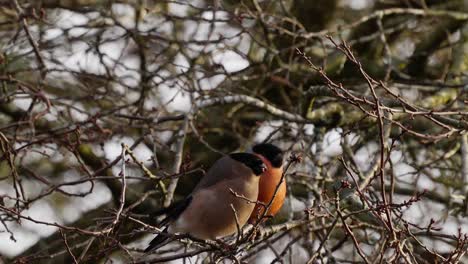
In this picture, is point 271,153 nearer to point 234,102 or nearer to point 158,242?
point 234,102

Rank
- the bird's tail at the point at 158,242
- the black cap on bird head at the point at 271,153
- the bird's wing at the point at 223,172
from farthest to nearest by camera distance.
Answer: the black cap on bird head at the point at 271,153, the bird's wing at the point at 223,172, the bird's tail at the point at 158,242

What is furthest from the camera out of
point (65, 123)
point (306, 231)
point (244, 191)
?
point (65, 123)

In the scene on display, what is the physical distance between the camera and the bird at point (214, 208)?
177 inches

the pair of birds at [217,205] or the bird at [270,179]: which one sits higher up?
the bird at [270,179]

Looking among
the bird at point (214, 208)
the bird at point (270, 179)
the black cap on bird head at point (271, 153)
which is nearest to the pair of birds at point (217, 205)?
the bird at point (214, 208)

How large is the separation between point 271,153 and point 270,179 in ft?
1.63

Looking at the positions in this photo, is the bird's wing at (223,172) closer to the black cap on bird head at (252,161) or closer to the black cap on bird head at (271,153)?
the black cap on bird head at (252,161)

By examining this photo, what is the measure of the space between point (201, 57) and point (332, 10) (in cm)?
139

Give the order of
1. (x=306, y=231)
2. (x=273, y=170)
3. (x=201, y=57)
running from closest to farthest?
(x=306, y=231), (x=273, y=170), (x=201, y=57)

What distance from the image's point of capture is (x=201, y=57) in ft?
22.8

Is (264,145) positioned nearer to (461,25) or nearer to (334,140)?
(334,140)

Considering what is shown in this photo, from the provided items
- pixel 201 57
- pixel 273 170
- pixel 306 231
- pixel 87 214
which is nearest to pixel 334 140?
pixel 273 170

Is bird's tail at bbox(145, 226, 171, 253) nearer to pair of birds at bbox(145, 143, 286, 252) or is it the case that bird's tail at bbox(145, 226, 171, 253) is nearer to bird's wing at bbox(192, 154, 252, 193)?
pair of birds at bbox(145, 143, 286, 252)

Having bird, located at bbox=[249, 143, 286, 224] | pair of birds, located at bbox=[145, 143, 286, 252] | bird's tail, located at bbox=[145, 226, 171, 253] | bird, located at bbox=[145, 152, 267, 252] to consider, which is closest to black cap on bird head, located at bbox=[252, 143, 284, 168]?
bird, located at bbox=[249, 143, 286, 224]
